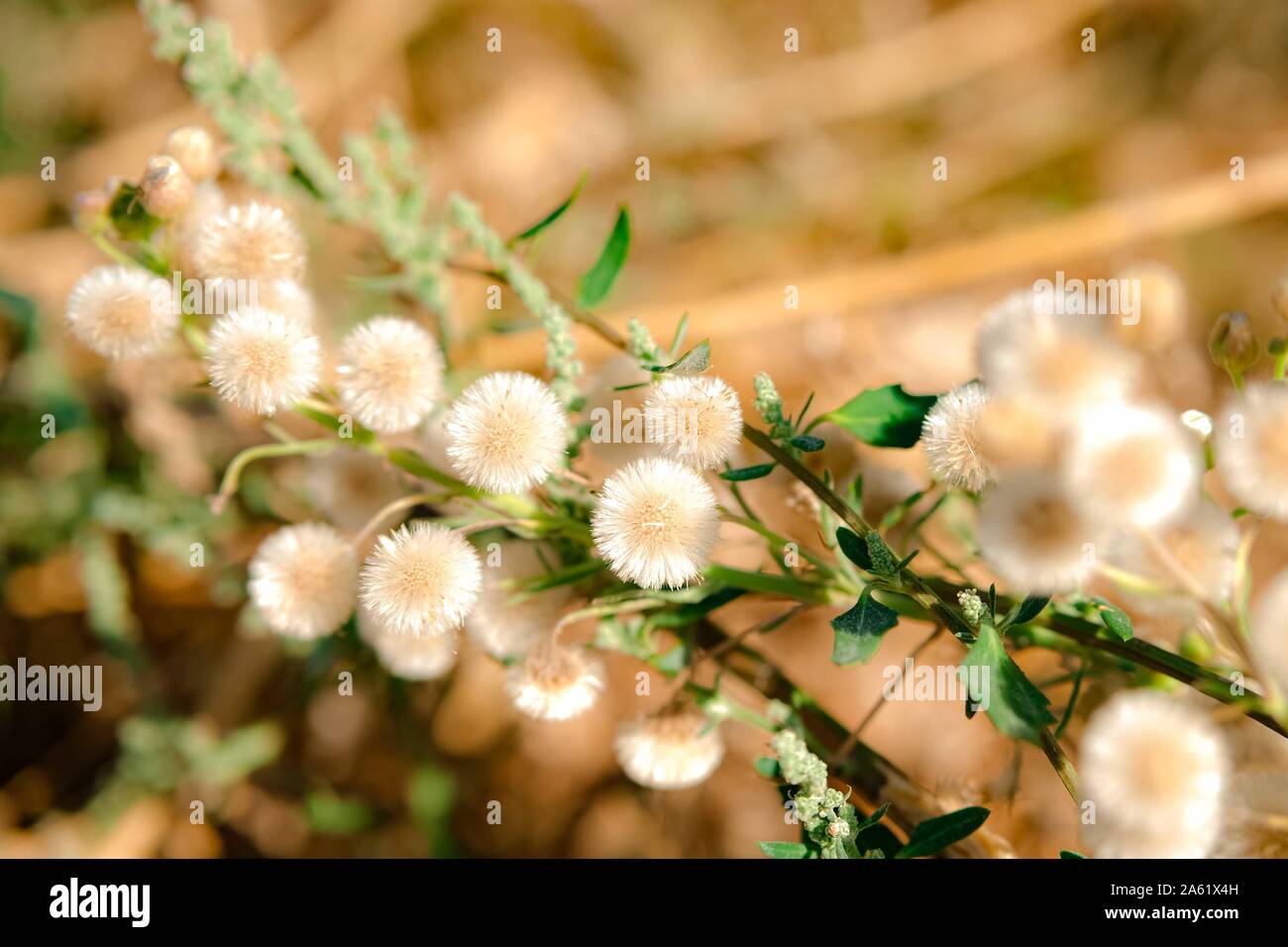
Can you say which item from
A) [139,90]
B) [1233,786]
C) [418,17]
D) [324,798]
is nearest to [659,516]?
[1233,786]

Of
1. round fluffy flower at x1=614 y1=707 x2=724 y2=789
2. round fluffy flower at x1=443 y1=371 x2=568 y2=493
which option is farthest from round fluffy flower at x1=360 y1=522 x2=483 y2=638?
round fluffy flower at x1=614 y1=707 x2=724 y2=789

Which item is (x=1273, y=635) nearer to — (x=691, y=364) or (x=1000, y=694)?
(x=1000, y=694)

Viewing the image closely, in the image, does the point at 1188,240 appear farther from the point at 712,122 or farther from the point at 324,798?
the point at 324,798

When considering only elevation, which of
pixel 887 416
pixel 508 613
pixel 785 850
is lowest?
pixel 785 850

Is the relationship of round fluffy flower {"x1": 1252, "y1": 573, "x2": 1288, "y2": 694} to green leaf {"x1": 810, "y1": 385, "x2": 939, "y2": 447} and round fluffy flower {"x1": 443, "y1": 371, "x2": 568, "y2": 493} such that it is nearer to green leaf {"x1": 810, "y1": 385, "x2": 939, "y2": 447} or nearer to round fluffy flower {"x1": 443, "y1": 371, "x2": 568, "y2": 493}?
green leaf {"x1": 810, "y1": 385, "x2": 939, "y2": 447}

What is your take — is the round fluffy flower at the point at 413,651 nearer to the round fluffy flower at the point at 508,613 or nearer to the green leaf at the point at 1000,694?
the round fluffy flower at the point at 508,613

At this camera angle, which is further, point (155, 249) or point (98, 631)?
point (98, 631)

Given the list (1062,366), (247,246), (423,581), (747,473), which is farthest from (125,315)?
(1062,366)
